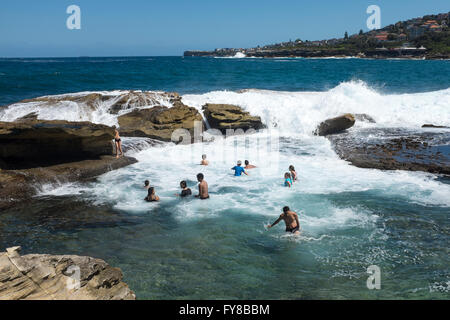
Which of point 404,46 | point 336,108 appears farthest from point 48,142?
point 404,46

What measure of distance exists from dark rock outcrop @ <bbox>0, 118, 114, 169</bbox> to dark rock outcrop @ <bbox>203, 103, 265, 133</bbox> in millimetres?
7005

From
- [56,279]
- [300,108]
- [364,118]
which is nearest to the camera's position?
[56,279]

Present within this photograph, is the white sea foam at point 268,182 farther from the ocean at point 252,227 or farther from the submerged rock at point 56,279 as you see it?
the submerged rock at point 56,279

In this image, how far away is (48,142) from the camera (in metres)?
11.9

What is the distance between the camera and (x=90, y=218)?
866 cm

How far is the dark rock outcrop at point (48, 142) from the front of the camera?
11.1 meters

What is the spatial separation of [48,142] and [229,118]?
31.8ft

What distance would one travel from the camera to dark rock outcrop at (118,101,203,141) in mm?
16781

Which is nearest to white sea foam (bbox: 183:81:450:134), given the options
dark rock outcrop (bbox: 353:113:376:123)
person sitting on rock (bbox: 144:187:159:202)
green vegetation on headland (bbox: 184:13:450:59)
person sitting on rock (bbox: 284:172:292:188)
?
dark rock outcrop (bbox: 353:113:376:123)

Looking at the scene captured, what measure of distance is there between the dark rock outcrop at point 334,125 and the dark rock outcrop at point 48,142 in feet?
36.7

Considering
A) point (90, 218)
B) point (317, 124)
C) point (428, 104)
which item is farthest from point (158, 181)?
point (428, 104)

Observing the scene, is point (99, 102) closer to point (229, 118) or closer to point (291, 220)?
point (229, 118)
